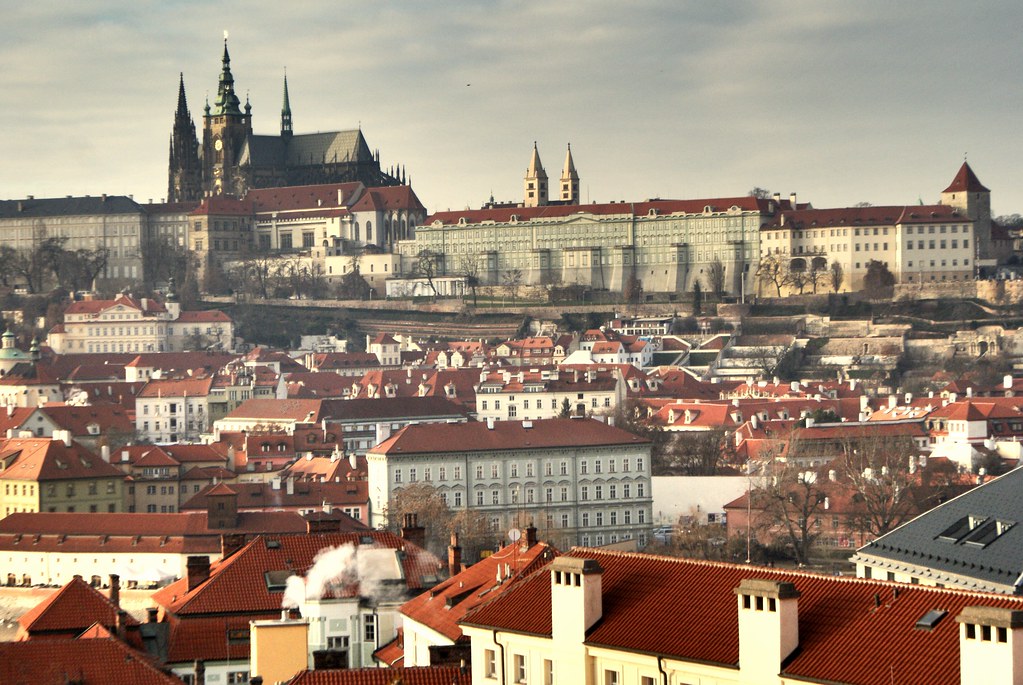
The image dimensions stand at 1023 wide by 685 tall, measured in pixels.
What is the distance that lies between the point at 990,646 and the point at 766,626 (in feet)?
6.30

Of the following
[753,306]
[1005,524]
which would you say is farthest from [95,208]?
[1005,524]

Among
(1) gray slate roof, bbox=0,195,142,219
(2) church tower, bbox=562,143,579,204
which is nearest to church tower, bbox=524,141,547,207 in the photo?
(2) church tower, bbox=562,143,579,204

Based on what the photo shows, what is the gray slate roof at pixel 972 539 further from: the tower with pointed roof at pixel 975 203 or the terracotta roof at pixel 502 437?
the tower with pointed roof at pixel 975 203

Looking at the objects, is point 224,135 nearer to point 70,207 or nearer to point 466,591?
point 70,207

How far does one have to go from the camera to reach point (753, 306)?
144125mm

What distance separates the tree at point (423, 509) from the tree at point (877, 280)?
252ft

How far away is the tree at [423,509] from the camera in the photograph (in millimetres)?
62125

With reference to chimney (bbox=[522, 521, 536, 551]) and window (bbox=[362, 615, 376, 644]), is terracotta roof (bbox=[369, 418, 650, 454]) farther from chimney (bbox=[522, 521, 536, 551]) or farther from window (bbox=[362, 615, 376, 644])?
window (bbox=[362, 615, 376, 644])

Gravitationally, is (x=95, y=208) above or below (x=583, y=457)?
above

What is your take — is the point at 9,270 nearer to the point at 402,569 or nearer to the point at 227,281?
the point at 227,281

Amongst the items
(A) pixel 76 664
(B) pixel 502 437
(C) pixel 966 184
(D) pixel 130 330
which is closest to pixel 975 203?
(C) pixel 966 184

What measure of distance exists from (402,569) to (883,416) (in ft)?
226

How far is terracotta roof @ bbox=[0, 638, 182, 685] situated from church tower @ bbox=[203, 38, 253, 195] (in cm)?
16116

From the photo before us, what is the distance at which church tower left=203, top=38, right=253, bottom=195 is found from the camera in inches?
7141
